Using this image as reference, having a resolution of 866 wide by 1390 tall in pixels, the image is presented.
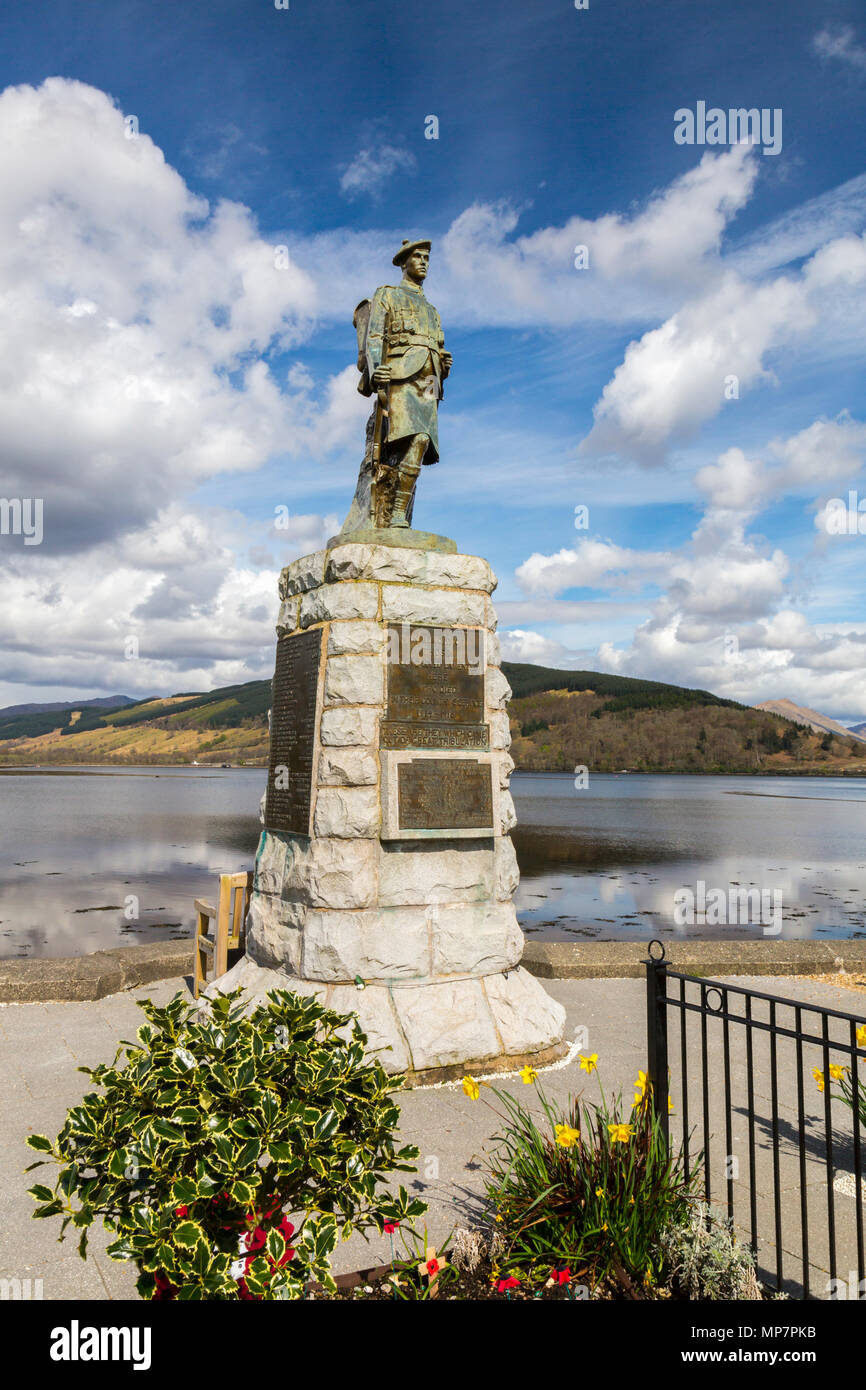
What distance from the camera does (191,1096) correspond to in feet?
8.54

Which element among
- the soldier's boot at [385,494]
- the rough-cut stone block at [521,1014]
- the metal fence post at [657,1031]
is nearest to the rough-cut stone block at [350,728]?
the soldier's boot at [385,494]

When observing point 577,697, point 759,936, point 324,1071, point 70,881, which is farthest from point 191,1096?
point 577,697

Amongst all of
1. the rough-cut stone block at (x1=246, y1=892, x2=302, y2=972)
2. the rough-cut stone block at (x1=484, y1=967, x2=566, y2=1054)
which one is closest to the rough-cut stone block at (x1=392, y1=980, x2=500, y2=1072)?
the rough-cut stone block at (x1=484, y1=967, x2=566, y2=1054)

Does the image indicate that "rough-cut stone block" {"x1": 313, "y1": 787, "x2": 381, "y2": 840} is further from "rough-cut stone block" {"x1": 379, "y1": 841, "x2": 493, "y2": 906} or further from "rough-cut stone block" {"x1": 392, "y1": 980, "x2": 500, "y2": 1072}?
"rough-cut stone block" {"x1": 392, "y1": 980, "x2": 500, "y2": 1072}

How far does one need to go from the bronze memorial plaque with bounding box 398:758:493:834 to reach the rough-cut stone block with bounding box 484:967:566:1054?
126cm

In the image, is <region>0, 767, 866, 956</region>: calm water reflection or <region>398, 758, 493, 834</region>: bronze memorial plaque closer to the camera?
<region>398, 758, 493, 834</region>: bronze memorial plaque

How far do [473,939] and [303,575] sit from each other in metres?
3.38

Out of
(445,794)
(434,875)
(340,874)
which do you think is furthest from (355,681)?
(434,875)

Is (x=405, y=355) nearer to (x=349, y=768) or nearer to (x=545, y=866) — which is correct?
(x=349, y=768)

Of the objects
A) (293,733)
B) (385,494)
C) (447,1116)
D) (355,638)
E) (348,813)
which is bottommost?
(447,1116)

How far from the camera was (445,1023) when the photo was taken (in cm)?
607

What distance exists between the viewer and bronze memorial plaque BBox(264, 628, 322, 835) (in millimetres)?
6582
